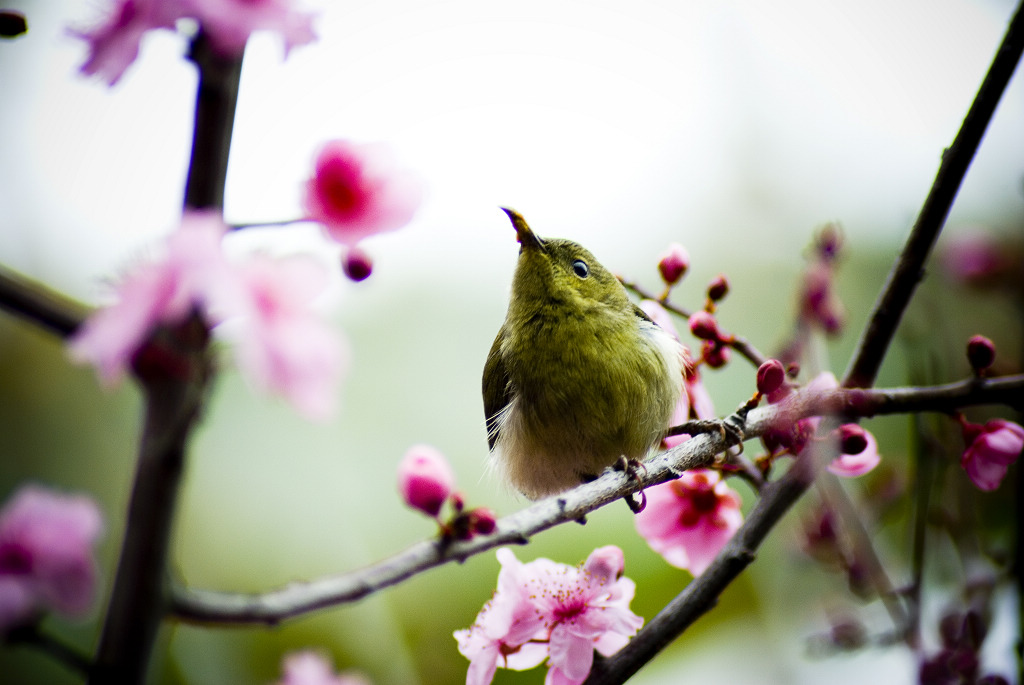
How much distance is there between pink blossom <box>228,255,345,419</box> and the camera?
12.8 inches

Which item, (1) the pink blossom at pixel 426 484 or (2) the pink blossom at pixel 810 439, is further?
(2) the pink blossom at pixel 810 439

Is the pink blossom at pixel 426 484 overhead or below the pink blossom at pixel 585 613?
overhead

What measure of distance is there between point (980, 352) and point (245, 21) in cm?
72

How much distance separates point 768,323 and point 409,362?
38.2 inches

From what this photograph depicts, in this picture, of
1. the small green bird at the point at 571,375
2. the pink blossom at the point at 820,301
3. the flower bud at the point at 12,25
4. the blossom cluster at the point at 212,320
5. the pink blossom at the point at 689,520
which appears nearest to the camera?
the blossom cluster at the point at 212,320

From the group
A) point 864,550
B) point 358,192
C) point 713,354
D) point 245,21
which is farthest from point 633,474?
point 864,550

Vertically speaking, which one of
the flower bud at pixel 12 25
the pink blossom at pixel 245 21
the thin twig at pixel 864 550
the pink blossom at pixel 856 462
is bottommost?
the thin twig at pixel 864 550

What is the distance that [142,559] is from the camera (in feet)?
1.10

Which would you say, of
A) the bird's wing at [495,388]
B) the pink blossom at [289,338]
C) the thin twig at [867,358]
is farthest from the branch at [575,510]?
the bird's wing at [495,388]

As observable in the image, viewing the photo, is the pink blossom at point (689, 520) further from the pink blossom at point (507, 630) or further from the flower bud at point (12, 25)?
the flower bud at point (12, 25)

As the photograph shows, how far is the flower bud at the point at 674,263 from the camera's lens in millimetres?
808

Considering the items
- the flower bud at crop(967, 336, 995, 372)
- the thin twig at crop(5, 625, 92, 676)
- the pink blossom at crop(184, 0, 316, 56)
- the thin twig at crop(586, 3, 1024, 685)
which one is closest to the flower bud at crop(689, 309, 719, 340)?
the thin twig at crop(586, 3, 1024, 685)

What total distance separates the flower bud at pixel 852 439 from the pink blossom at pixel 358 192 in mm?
454

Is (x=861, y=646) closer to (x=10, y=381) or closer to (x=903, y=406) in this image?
(x=903, y=406)
